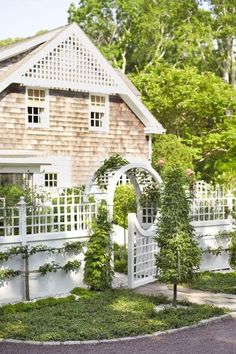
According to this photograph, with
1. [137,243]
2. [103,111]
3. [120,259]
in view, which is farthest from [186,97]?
[137,243]

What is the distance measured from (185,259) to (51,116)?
38.7ft

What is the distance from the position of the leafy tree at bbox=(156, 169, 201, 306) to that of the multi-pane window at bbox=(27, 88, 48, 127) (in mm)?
10767

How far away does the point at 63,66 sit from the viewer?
2362 centimetres

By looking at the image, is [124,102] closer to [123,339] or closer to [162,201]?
[162,201]

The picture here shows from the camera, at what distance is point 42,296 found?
14961 mm

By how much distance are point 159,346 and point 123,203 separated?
495 inches

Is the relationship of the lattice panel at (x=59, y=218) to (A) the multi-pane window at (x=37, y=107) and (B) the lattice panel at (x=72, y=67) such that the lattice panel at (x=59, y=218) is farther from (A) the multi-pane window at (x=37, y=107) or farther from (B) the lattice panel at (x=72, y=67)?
(B) the lattice panel at (x=72, y=67)

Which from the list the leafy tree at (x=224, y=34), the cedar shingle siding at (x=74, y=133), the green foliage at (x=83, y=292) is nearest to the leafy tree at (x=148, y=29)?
the leafy tree at (x=224, y=34)

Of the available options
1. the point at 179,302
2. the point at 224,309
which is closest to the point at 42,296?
the point at 179,302

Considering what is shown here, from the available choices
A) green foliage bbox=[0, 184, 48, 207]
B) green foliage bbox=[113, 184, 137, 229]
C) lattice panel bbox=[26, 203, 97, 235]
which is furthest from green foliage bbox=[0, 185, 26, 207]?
green foliage bbox=[113, 184, 137, 229]

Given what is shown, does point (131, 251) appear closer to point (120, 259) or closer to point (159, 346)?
point (120, 259)

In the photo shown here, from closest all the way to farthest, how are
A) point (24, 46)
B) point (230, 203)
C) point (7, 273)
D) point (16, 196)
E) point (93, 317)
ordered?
point (93, 317)
point (7, 273)
point (16, 196)
point (230, 203)
point (24, 46)

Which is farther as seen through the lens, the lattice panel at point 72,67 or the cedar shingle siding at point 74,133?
the lattice panel at point 72,67

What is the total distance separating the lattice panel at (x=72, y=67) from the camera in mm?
23156
